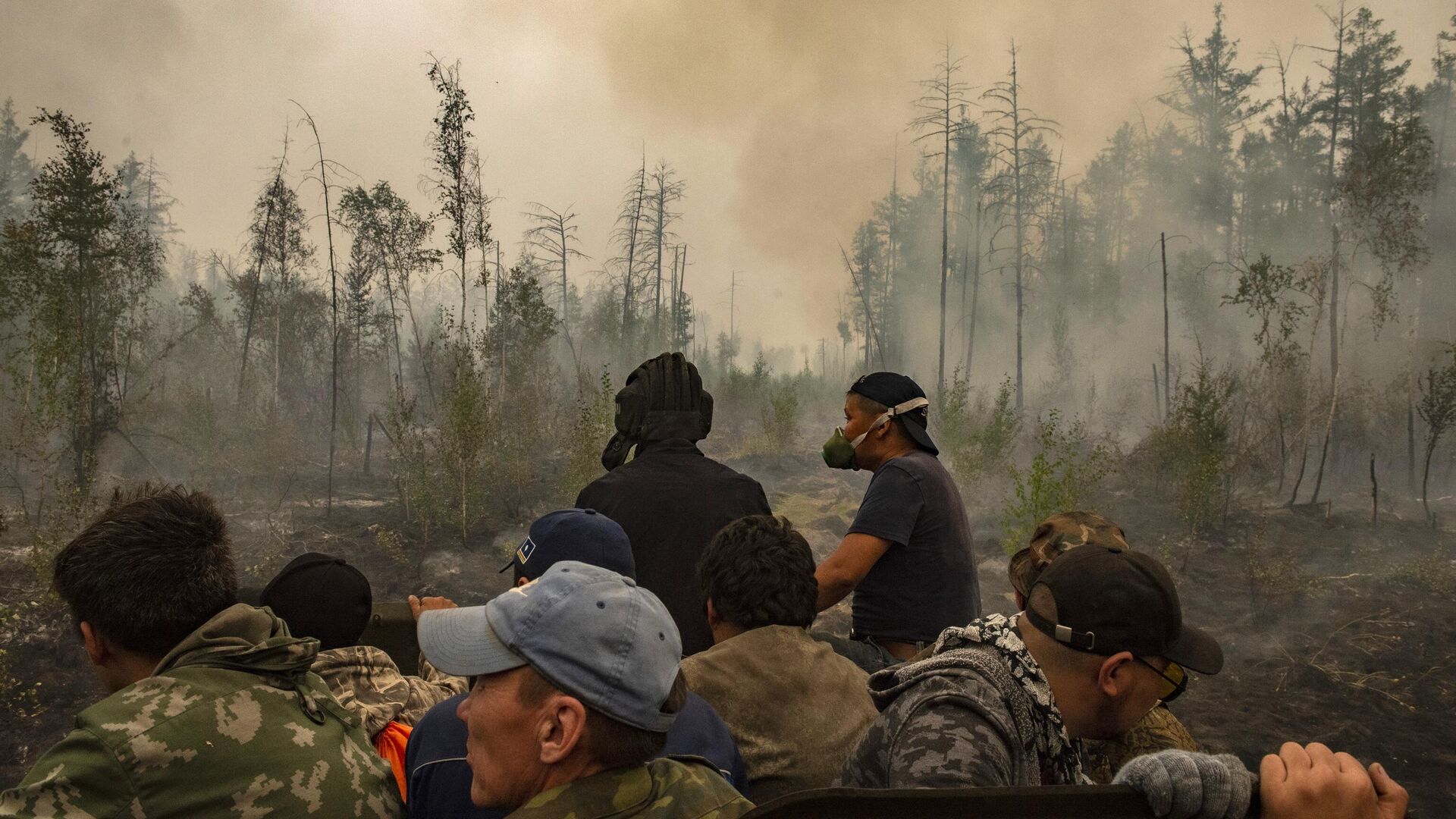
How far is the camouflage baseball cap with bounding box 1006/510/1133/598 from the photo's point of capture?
9.07 feet

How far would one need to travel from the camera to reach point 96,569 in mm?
1790

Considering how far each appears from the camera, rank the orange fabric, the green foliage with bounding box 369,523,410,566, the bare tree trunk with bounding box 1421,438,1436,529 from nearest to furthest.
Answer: the orange fabric < the green foliage with bounding box 369,523,410,566 < the bare tree trunk with bounding box 1421,438,1436,529

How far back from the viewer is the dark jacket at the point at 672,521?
3.13 m

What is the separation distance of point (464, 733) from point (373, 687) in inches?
26.7

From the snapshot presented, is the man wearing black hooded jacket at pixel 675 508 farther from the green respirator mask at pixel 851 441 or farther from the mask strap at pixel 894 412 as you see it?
the mask strap at pixel 894 412

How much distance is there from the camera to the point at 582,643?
1.32 m

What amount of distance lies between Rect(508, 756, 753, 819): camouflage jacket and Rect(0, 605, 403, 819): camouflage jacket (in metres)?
0.59

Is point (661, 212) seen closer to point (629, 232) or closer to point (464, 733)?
point (629, 232)

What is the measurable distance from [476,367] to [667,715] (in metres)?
18.3

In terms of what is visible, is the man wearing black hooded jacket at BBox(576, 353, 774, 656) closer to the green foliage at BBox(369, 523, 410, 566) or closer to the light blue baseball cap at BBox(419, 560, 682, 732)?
the light blue baseball cap at BBox(419, 560, 682, 732)

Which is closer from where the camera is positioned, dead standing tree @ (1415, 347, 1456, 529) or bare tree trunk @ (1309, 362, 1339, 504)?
dead standing tree @ (1415, 347, 1456, 529)

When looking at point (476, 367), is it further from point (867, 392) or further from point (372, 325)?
point (867, 392)

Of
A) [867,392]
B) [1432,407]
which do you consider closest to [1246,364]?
[1432,407]

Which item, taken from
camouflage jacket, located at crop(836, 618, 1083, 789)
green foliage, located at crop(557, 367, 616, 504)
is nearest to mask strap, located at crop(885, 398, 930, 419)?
camouflage jacket, located at crop(836, 618, 1083, 789)
